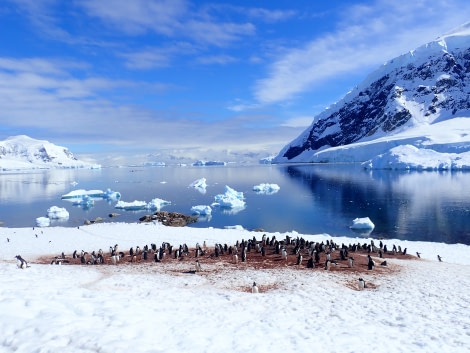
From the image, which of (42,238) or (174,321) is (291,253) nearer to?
(174,321)

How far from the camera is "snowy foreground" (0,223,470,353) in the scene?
10.0 metres

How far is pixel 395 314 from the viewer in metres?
13.1

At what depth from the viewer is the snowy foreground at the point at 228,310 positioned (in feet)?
33.0

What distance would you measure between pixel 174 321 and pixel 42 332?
349 centimetres

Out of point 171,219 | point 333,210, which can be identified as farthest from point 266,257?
point 333,210

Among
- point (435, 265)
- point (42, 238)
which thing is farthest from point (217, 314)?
point (42, 238)

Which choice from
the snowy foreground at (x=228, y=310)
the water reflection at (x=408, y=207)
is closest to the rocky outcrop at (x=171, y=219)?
the water reflection at (x=408, y=207)

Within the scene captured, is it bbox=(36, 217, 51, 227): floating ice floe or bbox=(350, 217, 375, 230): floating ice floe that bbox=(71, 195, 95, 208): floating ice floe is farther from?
bbox=(350, 217, 375, 230): floating ice floe

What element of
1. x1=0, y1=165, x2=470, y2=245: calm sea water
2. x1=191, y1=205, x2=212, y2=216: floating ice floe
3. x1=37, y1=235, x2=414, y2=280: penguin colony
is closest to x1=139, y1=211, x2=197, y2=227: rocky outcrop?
x1=0, y1=165, x2=470, y2=245: calm sea water

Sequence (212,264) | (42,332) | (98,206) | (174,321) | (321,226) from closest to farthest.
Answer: (42,332) < (174,321) < (212,264) < (321,226) < (98,206)

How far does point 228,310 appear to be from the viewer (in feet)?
43.1

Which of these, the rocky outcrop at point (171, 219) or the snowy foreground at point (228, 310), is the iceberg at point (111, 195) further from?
the snowy foreground at point (228, 310)

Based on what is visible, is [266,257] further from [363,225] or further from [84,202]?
[84,202]

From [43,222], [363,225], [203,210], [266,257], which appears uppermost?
[266,257]
